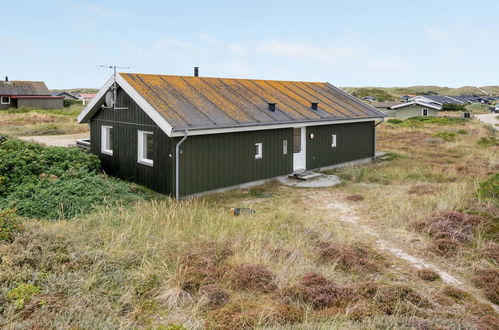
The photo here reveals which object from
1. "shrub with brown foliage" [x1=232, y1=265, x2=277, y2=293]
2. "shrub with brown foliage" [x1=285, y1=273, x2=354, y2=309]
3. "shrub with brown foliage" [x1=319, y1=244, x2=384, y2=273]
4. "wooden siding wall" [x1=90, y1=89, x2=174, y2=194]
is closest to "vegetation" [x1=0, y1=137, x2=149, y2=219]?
"wooden siding wall" [x1=90, y1=89, x2=174, y2=194]

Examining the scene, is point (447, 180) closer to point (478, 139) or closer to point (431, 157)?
point (431, 157)

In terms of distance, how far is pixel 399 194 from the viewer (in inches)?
Result: 540

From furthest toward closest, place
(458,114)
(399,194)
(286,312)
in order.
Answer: (458,114) → (399,194) → (286,312)

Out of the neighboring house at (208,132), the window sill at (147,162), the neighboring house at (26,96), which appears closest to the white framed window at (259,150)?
the neighboring house at (208,132)

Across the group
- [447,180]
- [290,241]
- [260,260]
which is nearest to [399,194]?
[447,180]

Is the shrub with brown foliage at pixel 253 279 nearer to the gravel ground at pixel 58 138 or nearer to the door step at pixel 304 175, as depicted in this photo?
the door step at pixel 304 175

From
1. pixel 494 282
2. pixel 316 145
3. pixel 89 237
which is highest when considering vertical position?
pixel 316 145

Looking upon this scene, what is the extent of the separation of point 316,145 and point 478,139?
17.8m

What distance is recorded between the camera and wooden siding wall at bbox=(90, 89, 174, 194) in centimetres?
1274

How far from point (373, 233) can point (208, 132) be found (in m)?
5.74

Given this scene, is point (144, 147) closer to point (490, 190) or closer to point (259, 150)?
point (259, 150)

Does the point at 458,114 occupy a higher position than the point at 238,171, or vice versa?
the point at 458,114

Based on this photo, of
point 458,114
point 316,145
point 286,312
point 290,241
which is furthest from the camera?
point 458,114

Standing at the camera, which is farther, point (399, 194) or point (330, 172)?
point (330, 172)
